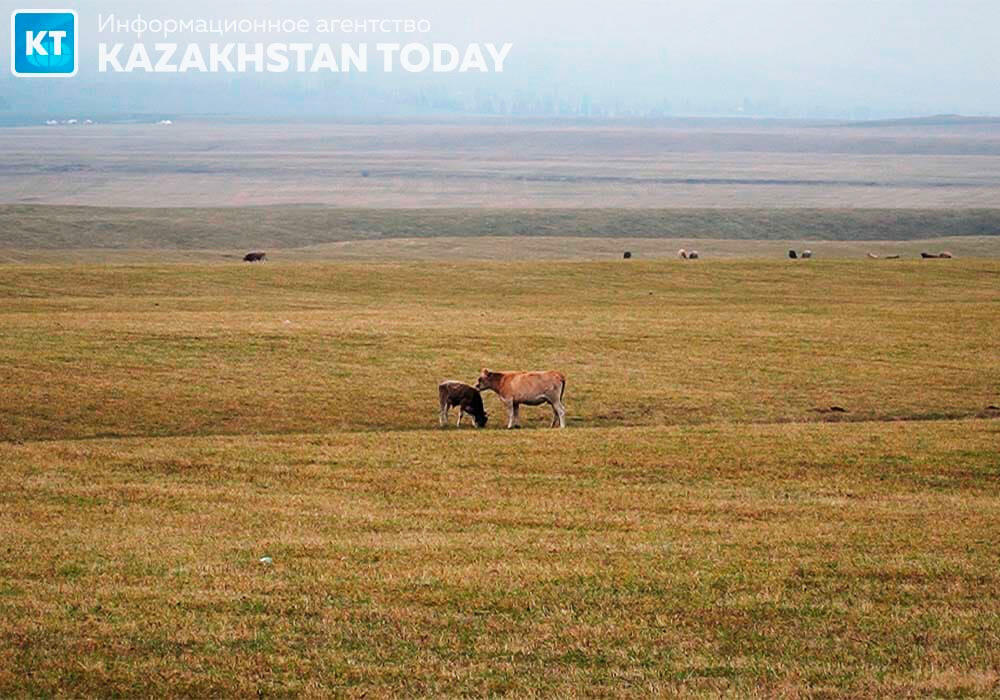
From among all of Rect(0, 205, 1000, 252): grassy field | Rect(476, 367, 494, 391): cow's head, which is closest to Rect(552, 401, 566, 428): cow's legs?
Rect(476, 367, 494, 391): cow's head

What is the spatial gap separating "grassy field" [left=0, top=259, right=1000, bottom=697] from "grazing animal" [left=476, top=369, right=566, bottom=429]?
59cm

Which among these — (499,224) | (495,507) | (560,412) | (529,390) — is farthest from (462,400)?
(499,224)

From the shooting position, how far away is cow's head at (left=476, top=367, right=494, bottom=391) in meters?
28.8

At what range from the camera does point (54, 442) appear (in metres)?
25.6

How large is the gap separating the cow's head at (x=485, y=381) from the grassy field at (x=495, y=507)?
129 centimetres

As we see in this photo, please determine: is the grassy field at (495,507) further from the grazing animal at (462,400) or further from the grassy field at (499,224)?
the grassy field at (499,224)

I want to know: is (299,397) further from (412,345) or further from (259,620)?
(259,620)

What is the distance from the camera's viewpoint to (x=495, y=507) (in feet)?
65.4

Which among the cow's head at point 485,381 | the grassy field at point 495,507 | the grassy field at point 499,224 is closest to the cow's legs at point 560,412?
the grassy field at point 495,507

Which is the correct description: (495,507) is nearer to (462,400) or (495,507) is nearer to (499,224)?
(462,400)

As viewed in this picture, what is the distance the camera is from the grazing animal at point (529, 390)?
28312mm

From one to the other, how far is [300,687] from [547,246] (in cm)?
9362

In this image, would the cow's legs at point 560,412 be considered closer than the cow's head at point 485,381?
Yes

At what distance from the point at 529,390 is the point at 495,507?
28.3ft
